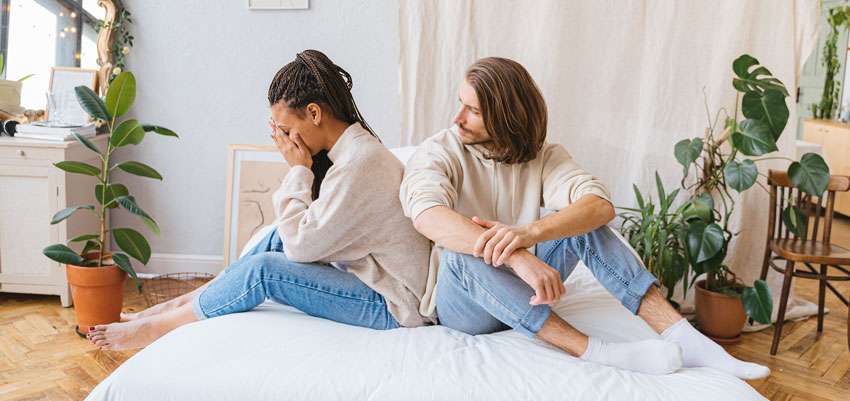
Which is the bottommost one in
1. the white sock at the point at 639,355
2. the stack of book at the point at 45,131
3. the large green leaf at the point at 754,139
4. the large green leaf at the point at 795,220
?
the white sock at the point at 639,355

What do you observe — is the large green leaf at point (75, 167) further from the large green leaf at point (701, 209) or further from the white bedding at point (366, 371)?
the large green leaf at point (701, 209)

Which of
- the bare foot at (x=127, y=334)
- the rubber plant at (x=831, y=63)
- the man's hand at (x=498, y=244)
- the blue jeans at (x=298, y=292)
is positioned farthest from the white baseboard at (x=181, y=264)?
the rubber plant at (x=831, y=63)

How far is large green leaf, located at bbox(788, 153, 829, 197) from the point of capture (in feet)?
9.11

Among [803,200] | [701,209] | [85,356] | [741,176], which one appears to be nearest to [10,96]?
[85,356]

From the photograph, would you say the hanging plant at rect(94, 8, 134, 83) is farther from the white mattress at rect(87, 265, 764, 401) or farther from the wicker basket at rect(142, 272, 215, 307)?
the white mattress at rect(87, 265, 764, 401)

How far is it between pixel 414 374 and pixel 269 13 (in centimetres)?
220

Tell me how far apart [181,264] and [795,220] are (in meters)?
2.70

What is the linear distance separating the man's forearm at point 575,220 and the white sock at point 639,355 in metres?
0.26

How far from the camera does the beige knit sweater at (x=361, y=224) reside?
70.5 inches

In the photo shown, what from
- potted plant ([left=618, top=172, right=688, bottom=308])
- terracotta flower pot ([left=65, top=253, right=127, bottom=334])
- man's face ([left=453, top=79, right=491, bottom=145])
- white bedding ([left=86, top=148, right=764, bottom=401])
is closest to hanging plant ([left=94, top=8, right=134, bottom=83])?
terracotta flower pot ([left=65, top=253, right=127, bottom=334])

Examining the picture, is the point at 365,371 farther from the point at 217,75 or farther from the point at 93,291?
the point at 217,75

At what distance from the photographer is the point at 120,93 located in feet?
8.91

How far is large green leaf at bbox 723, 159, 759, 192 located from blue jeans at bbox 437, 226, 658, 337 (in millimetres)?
1115

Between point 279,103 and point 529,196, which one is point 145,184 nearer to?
point 279,103
